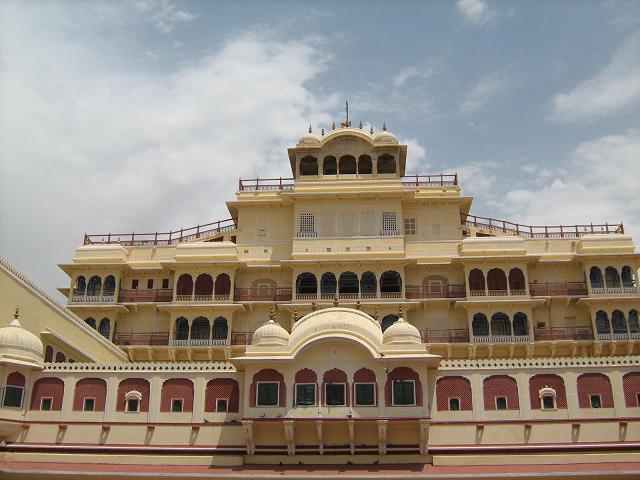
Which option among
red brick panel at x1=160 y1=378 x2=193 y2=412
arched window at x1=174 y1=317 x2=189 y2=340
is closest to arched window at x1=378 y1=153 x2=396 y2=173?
arched window at x1=174 y1=317 x2=189 y2=340

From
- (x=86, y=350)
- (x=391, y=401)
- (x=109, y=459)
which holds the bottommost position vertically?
(x=109, y=459)

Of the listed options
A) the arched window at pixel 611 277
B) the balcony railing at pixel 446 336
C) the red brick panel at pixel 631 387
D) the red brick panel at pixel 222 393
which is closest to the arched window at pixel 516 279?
the balcony railing at pixel 446 336

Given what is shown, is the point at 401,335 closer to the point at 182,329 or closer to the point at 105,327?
the point at 182,329

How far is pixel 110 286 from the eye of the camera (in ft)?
152

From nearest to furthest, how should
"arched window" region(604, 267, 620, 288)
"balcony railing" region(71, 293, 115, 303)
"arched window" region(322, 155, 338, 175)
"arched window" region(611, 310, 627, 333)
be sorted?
"arched window" region(611, 310, 627, 333)
"arched window" region(604, 267, 620, 288)
"balcony railing" region(71, 293, 115, 303)
"arched window" region(322, 155, 338, 175)

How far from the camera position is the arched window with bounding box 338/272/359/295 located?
44625 millimetres

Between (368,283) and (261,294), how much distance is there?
266 inches

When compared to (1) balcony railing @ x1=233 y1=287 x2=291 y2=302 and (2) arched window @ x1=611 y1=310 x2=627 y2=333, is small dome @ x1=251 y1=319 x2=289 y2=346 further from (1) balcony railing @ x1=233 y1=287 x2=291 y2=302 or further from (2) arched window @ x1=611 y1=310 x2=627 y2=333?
(2) arched window @ x1=611 y1=310 x2=627 y2=333

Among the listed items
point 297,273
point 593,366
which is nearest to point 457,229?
point 297,273

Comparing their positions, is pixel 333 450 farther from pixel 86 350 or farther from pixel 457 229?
pixel 457 229

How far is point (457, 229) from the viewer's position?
46344mm

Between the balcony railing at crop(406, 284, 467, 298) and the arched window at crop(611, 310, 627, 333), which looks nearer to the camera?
the arched window at crop(611, 310, 627, 333)

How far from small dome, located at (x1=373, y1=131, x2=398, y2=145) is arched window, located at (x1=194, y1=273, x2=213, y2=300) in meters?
14.1

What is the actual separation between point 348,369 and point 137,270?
71.0ft
